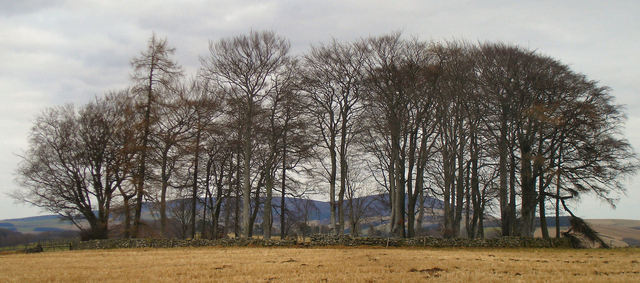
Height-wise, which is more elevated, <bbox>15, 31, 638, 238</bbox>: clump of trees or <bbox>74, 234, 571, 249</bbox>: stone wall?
<bbox>15, 31, 638, 238</bbox>: clump of trees

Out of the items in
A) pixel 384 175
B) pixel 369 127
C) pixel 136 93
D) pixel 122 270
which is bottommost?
pixel 122 270

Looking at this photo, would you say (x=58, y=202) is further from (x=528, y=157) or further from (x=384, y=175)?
(x=528, y=157)

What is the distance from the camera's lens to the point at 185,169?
39.1 meters

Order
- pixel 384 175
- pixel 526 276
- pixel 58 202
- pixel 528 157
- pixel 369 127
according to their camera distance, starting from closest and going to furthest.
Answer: pixel 526 276, pixel 528 157, pixel 369 127, pixel 58 202, pixel 384 175

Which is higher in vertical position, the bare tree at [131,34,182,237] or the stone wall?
the bare tree at [131,34,182,237]

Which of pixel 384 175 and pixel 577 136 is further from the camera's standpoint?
pixel 384 175

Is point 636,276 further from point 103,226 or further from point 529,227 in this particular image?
point 103,226

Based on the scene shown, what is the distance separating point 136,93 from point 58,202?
37.3 feet

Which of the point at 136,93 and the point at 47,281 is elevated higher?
the point at 136,93

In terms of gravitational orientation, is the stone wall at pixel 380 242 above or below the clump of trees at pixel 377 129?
below

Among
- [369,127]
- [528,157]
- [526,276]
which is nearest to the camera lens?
[526,276]

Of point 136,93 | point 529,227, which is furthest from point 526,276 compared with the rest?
point 136,93

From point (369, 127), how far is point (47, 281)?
22873mm

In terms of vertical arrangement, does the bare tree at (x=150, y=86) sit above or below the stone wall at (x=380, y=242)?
above
